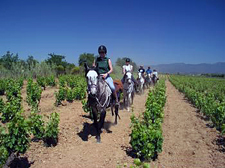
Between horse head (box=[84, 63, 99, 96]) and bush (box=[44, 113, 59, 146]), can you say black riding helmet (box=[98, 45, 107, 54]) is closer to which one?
horse head (box=[84, 63, 99, 96])

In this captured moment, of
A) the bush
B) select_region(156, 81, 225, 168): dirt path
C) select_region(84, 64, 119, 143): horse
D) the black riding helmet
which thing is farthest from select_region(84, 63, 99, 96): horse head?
select_region(156, 81, 225, 168): dirt path

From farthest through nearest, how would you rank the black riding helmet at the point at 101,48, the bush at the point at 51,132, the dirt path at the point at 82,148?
1. the black riding helmet at the point at 101,48
2. the bush at the point at 51,132
3. the dirt path at the point at 82,148

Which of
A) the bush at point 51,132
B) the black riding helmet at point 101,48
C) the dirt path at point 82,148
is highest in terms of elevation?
the black riding helmet at point 101,48

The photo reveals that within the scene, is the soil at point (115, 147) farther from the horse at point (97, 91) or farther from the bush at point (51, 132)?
the horse at point (97, 91)

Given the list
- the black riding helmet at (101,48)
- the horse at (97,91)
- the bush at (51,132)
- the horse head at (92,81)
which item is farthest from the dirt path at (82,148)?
the black riding helmet at (101,48)

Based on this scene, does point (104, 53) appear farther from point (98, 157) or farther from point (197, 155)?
point (197, 155)

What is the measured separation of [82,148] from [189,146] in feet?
11.5

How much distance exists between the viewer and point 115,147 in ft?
18.1

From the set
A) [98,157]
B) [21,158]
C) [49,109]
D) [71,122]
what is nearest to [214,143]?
[98,157]

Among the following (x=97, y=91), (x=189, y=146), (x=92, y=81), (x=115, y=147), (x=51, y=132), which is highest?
(x=92, y=81)

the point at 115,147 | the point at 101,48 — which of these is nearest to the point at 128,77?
the point at 101,48

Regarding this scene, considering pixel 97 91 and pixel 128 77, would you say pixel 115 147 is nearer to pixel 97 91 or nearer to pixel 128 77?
pixel 97 91

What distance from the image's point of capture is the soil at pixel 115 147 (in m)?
4.64

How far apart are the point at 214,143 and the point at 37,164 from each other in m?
5.71
